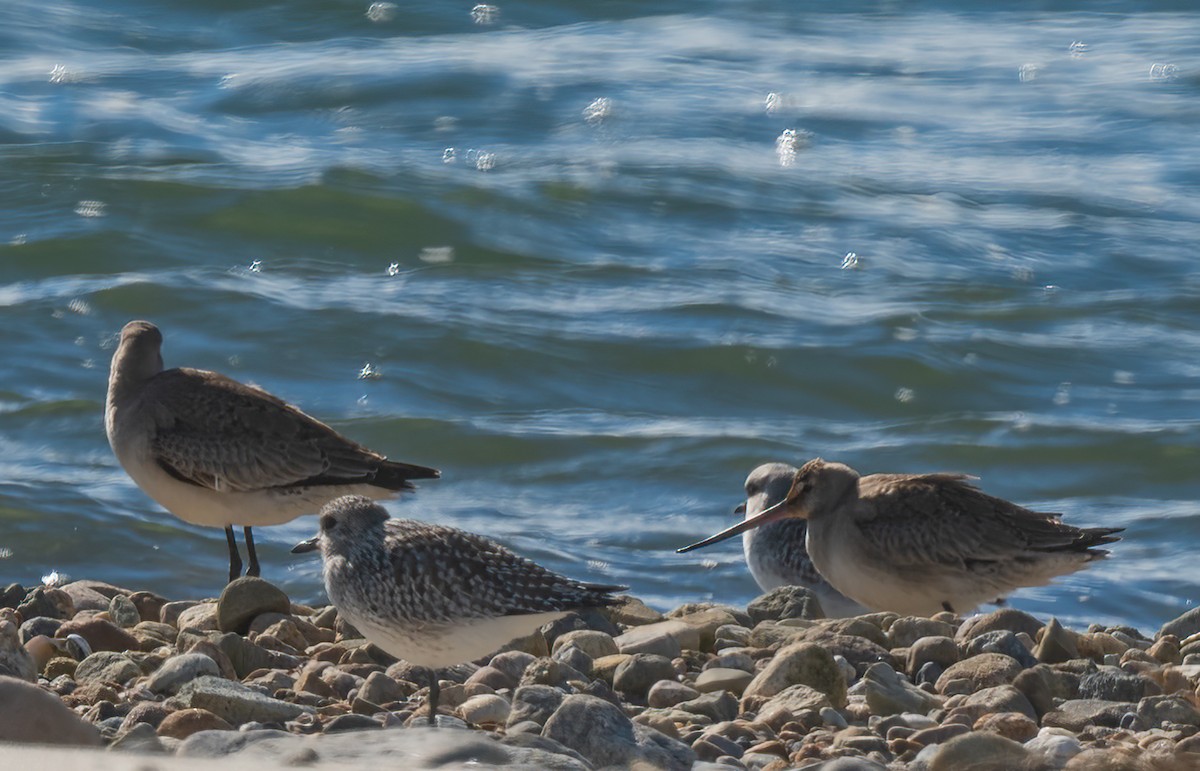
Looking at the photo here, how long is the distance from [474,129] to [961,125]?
5.52 meters

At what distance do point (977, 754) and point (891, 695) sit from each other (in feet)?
3.70

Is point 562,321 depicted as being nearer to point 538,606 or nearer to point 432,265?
point 432,265

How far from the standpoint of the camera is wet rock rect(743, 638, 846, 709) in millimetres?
6465

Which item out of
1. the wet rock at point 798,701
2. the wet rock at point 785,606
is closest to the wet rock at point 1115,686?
the wet rock at point 798,701

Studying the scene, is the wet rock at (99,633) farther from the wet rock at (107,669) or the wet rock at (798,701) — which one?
the wet rock at (798,701)

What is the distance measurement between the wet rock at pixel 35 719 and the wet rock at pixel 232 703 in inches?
30.6

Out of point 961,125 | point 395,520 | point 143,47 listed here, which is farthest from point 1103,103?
point 395,520

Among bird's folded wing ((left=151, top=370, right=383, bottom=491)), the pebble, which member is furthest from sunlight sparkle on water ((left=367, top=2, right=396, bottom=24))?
the pebble

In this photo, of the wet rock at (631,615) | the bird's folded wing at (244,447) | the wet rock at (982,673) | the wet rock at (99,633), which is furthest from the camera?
the bird's folded wing at (244,447)

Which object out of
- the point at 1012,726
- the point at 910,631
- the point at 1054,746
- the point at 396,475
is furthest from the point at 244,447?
the point at 1054,746

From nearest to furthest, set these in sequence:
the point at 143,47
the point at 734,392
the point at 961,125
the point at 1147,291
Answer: the point at 734,392 < the point at 1147,291 < the point at 961,125 < the point at 143,47

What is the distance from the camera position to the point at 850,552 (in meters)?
8.84

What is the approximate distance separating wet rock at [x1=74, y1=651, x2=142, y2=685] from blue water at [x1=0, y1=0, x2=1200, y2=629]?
3351 mm

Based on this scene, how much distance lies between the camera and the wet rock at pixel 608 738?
215 inches
